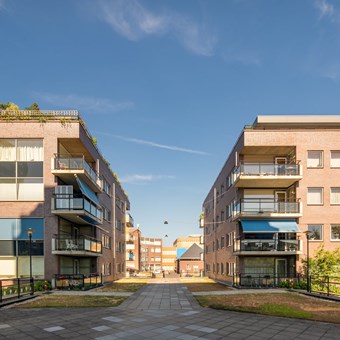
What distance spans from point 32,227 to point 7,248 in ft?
6.89

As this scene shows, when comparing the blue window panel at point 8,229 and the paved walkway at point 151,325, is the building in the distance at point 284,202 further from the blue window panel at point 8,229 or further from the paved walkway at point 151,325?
the blue window panel at point 8,229

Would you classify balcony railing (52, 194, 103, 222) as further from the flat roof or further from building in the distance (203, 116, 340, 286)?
the flat roof

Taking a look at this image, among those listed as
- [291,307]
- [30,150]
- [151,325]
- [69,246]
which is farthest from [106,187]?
[151,325]

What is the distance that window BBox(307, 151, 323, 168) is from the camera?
25203 mm

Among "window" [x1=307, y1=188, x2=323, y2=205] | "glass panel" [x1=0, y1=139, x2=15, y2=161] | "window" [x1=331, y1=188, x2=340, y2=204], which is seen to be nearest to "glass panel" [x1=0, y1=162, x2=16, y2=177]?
"glass panel" [x1=0, y1=139, x2=15, y2=161]

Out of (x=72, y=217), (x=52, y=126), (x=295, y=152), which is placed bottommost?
(x=72, y=217)

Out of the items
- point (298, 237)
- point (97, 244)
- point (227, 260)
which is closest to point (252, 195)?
point (298, 237)

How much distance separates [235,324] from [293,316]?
8.68 ft

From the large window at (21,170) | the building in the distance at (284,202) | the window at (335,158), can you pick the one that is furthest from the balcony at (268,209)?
the large window at (21,170)

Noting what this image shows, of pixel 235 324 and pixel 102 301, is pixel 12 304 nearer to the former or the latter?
pixel 102 301

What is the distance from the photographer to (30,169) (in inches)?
879

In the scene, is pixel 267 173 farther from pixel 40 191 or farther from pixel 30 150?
pixel 30 150

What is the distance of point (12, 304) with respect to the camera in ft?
49.0

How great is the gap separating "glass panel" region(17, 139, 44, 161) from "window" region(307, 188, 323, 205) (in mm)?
20590
